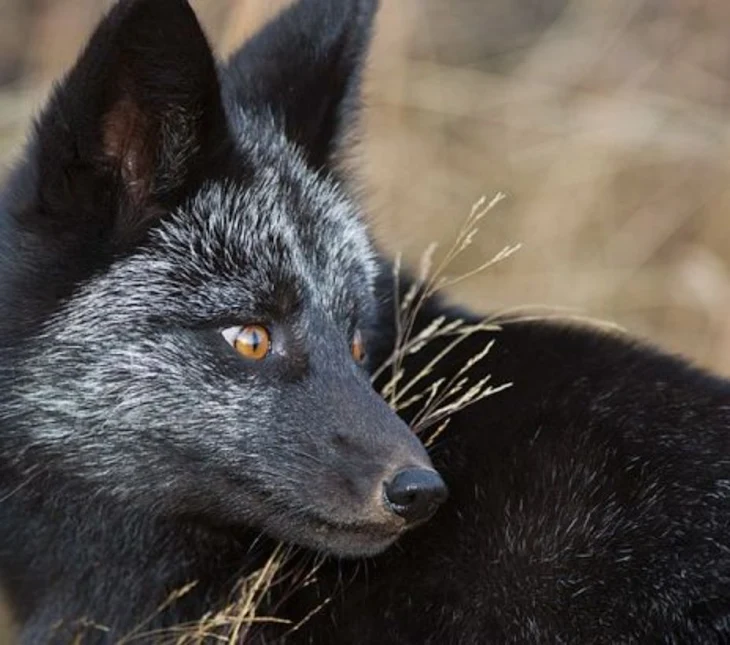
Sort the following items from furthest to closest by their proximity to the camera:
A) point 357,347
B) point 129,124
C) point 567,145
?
point 567,145
point 357,347
point 129,124


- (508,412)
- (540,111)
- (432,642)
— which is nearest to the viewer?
(432,642)

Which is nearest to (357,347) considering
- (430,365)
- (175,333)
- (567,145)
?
(430,365)

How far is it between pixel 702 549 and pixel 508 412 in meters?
0.75

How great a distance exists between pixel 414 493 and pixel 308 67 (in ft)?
5.14

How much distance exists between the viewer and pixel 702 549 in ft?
13.0

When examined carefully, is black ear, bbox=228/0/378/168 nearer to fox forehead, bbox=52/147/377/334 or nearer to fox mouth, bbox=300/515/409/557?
fox forehead, bbox=52/147/377/334

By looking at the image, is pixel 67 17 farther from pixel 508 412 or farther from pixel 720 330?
pixel 508 412

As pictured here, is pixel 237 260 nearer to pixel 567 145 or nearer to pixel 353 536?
pixel 353 536

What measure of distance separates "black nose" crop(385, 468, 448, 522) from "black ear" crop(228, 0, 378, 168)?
1.38 metres

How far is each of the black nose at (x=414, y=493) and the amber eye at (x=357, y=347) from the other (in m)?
0.64

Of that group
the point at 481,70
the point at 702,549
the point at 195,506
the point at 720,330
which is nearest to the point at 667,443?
the point at 702,549

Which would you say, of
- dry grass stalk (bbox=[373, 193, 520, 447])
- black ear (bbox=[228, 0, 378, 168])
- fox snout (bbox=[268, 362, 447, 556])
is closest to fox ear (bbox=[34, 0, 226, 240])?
black ear (bbox=[228, 0, 378, 168])

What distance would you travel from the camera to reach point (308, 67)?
4.73 metres

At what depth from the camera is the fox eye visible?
13.5ft
